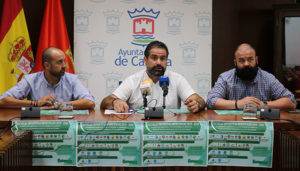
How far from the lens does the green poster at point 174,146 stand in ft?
Answer: 5.85

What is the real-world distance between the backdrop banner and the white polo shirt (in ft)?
4.17

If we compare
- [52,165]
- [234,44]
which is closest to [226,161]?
[52,165]

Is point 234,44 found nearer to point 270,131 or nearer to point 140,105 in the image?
point 140,105

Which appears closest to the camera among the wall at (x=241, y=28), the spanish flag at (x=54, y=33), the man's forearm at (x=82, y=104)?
the man's forearm at (x=82, y=104)

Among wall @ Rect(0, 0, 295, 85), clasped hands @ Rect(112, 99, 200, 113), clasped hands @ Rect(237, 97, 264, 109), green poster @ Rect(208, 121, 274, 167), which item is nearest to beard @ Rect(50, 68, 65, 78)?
clasped hands @ Rect(112, 99, 200, 113)

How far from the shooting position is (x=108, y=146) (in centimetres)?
178

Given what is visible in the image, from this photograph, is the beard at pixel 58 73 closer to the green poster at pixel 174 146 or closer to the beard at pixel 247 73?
the green poster at pixel 174 146

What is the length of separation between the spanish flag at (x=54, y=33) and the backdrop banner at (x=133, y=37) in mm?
171

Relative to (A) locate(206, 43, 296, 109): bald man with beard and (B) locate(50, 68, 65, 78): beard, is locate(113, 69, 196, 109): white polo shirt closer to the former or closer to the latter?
(A) locate(206, 43, 296, 109): bald man with beard

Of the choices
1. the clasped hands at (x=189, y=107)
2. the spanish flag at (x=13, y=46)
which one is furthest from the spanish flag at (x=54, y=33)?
the clasped hands at (x=189, y=107)

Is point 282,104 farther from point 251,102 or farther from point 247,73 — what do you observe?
point 247,73

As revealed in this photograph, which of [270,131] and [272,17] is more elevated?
[272,17]

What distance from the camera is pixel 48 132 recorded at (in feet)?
5.87

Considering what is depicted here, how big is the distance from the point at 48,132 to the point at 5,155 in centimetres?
43
